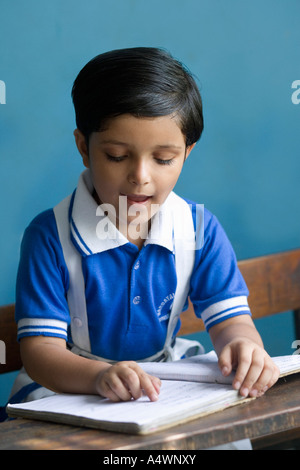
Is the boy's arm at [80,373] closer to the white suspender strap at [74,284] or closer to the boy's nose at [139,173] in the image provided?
the white suspender strap at [74,284]

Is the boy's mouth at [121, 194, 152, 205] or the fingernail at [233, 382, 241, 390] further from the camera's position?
the boy's mouth at [121, 194, 152, 205]

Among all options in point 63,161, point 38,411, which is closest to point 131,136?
point 38,411

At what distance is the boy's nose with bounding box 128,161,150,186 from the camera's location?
3.16ft

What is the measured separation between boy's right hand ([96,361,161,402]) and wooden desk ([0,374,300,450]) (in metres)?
0.08

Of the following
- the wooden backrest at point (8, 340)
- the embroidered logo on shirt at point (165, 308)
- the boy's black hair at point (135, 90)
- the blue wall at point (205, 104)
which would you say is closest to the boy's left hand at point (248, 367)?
the embroidered logo on shirt at point (165, 308)

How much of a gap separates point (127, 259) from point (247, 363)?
0.30 metres

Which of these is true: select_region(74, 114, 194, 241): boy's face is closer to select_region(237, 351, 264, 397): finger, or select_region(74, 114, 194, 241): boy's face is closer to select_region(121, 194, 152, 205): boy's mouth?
select_region(121, 194, 152, 205): boy's mouth

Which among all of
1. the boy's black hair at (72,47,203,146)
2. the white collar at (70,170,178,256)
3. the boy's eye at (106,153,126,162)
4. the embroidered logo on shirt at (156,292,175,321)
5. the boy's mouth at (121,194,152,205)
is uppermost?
the boy's black hair at (72,47,203,146)

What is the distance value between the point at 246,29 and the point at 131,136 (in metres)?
0.86

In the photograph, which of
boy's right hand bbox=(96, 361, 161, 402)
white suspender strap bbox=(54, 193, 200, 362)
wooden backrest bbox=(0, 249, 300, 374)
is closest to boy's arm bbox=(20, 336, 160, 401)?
boy's right hand bbox=(96, 361, 161, 402)

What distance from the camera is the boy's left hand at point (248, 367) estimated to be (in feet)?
2.81

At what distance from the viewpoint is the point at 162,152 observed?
0.98m

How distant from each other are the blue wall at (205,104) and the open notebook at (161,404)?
2.17ft
